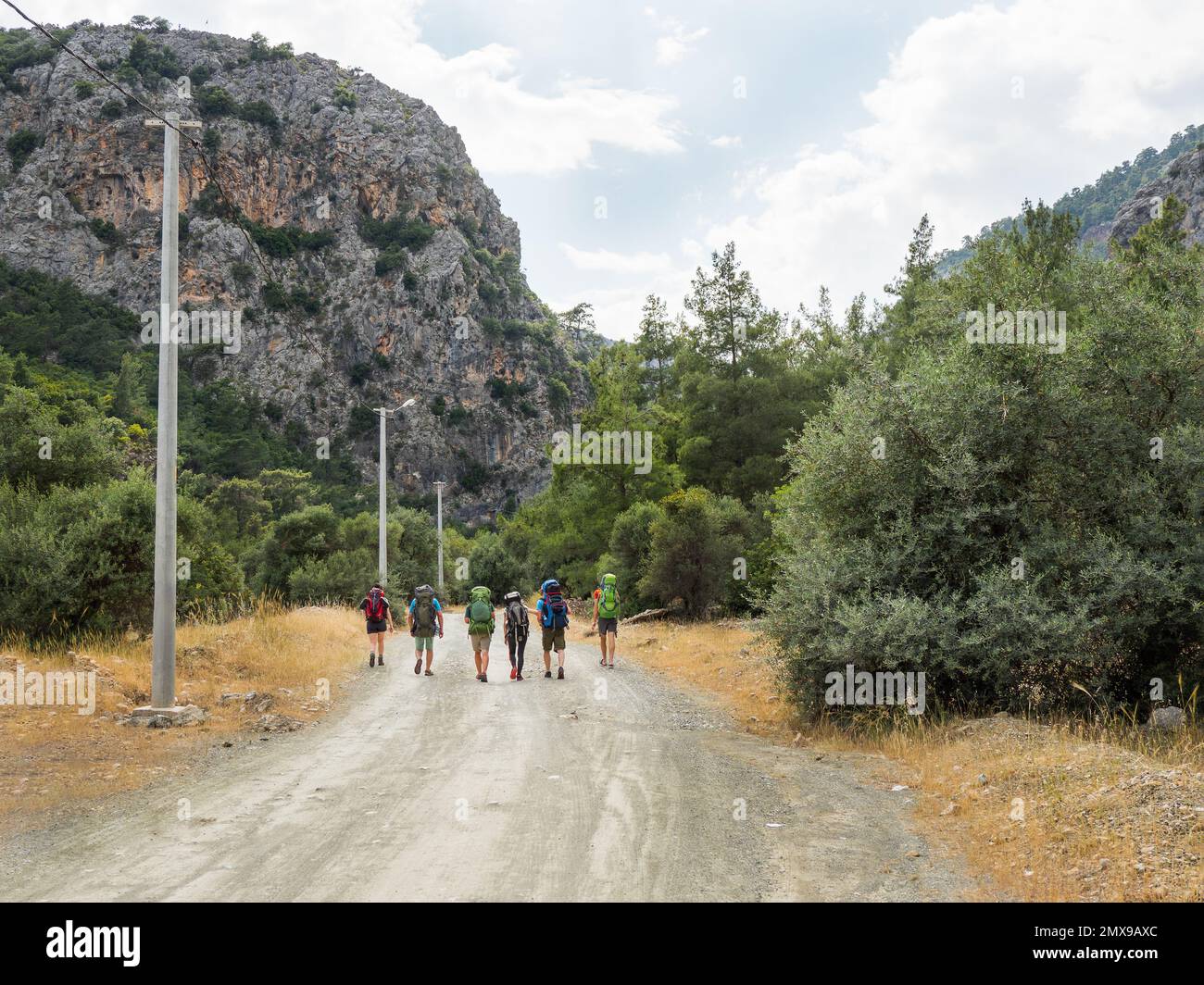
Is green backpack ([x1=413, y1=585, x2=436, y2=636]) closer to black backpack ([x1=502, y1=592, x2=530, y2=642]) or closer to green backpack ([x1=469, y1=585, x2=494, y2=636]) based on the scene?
green backpack ([x1=469, y1=585, x2=494, y2=636])

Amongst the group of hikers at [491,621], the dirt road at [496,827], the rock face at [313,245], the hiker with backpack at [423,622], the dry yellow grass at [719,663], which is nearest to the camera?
the dirt road at [496,827]

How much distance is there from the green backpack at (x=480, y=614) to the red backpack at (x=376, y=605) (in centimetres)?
289

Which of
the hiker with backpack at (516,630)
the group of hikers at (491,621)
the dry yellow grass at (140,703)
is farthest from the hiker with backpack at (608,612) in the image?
the dry yellow grass at (140,703)

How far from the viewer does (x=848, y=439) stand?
37.5ft

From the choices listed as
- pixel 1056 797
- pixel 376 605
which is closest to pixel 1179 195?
pixel 376 605

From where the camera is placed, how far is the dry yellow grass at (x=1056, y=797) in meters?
5.22

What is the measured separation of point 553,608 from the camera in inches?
618

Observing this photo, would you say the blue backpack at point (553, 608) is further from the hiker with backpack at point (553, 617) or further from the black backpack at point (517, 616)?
the black backpack at point (517, 616)

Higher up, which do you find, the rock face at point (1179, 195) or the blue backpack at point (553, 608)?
the rock face at point (1179, 195)

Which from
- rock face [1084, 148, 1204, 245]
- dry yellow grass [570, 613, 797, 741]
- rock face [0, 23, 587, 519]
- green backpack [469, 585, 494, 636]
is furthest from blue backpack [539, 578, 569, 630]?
rock face [1084, 148, 1204, 245]

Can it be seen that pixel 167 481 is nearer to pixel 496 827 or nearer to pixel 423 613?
pixel 496 827

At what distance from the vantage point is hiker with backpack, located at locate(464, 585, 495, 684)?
15.4m

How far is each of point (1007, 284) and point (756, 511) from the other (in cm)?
2099
